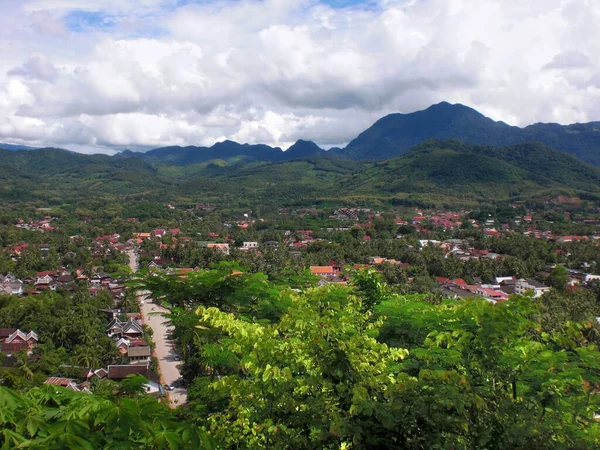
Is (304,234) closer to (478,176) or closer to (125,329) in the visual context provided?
(125,329)

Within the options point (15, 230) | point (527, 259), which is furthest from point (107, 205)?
point (527, 259)

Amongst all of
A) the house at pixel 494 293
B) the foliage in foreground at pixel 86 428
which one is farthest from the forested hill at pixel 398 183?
the foliage in foreground at pixel 86 428

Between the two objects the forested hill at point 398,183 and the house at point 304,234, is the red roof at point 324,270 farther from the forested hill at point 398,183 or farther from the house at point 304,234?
the forested hill at point 398,183

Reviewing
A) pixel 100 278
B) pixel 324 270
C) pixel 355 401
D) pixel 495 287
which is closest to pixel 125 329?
pixel 100 278

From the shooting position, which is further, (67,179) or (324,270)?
(67,179)

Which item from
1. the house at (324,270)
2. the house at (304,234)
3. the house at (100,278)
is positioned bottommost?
the house at (100,278)

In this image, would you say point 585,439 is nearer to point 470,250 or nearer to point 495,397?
point 495,397

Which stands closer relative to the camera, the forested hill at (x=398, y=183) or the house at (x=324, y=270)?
the house at (x=324, y=270)
